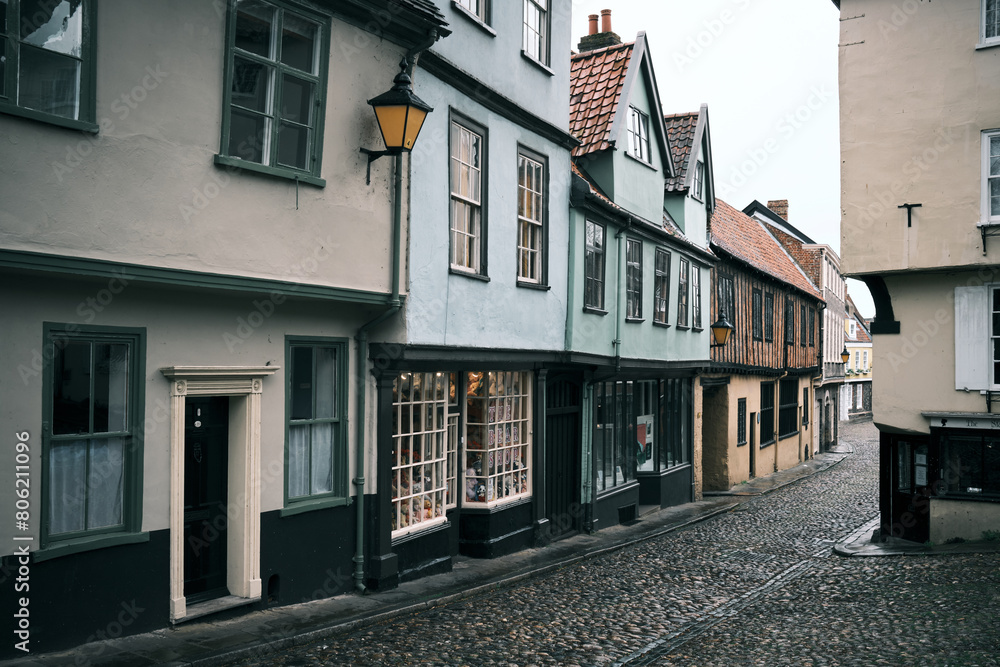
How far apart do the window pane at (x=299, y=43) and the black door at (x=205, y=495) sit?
Result: 11.5 ft

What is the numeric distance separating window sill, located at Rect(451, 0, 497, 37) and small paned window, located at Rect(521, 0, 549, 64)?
1214mm

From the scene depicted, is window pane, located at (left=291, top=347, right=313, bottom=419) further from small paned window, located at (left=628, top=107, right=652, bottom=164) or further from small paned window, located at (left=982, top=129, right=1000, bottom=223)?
small paned window, located at (left=982, top=129, right=1000, bottom=223)

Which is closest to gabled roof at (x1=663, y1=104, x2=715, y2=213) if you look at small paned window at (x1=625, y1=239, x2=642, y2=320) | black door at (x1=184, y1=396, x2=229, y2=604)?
small paned window at (x1=625, y1=239, x2=642, y2=320)

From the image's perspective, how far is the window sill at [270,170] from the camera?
830 centimetres

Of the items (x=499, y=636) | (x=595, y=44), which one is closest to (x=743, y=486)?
(x=595, y=44)

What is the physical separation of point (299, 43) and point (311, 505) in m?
4.85

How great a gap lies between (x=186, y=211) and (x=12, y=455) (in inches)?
96.2

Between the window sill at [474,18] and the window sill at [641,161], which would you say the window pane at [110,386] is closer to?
the window sill at [474,18]

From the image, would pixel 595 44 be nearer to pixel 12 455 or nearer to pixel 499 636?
pixel 499 636

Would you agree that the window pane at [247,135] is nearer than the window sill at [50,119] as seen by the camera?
No

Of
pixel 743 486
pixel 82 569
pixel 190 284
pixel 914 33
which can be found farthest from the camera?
pixel 743 486

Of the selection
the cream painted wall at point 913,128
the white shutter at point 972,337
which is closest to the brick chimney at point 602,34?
the cream painted wall at point 913,128

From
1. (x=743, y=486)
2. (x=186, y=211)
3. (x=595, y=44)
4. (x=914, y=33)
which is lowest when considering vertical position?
(x=743, y=486)

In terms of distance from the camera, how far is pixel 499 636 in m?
9.28
